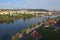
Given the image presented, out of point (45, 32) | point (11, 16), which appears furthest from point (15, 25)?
point (45, 32)

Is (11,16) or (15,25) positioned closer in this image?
(15,25)

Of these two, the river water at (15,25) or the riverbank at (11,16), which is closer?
the river water at (15,25)

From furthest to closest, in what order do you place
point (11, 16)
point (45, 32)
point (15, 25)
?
point (11, 16), point (15, 25), point (45, 32)

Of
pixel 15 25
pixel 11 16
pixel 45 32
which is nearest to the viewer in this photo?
pixel 45 32

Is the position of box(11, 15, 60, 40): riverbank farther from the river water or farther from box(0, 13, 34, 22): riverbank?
box(0, 13, 34, 22): riverbank

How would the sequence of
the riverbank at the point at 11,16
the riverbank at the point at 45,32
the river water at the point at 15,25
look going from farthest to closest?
the riverbank at the point at 11,16, the river water at the point at 15,25, the riverbank at the point at 45,32

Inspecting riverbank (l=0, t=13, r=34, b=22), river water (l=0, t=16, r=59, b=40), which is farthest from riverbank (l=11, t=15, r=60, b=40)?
riverbank (l=0, t=13, r=34, b=22)

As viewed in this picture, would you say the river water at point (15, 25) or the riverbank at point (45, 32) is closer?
the riverbank at point (45, 32)

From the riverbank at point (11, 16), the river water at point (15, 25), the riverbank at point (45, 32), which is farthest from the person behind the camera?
the riverbank at point (11, 16)

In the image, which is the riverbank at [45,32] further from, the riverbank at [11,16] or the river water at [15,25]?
the riverbank at [11,16]

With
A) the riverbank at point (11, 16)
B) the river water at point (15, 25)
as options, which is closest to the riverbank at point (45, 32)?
the river water at point (15, 25)

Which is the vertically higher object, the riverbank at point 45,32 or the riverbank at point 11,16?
the riverbank at point 11,16

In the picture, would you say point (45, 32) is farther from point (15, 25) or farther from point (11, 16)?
point (11, 16)

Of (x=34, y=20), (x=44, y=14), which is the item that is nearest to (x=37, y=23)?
(x=34, y=20)
